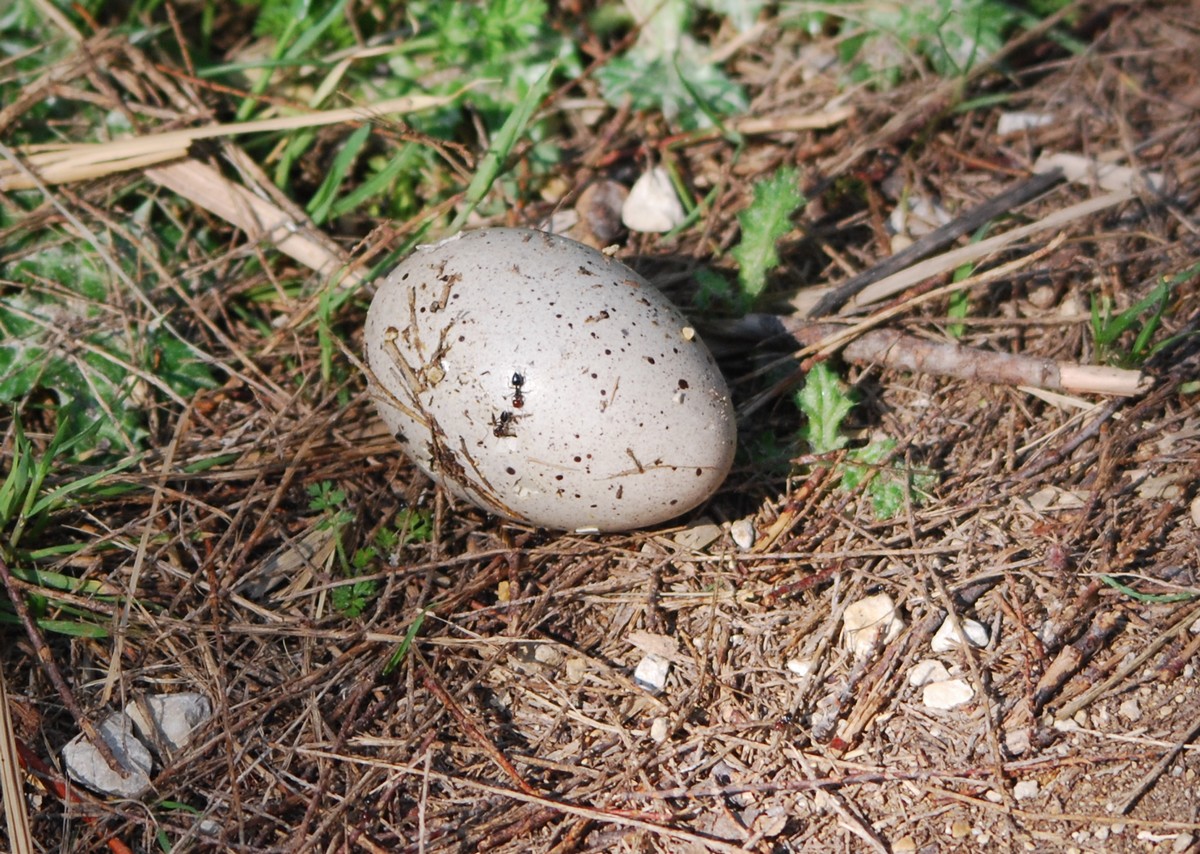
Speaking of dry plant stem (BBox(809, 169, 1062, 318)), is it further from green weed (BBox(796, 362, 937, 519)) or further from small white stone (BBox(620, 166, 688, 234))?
small white stone (BBox(620, 166, 688, 234))

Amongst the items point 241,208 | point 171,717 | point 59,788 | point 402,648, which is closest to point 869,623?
point 402,648

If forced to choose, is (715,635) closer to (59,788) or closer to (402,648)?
(402,648)

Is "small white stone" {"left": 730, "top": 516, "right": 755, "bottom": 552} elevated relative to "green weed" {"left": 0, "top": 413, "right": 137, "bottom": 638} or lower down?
lower down

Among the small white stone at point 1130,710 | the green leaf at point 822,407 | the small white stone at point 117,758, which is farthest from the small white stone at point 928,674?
the small white stone at point 117,758

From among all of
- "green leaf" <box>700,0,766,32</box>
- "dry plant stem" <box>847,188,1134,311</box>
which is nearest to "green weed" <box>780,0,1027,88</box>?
"green leaf" <box>700,0,766,32</box>

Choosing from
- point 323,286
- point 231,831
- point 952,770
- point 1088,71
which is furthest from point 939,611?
point 1088,71
